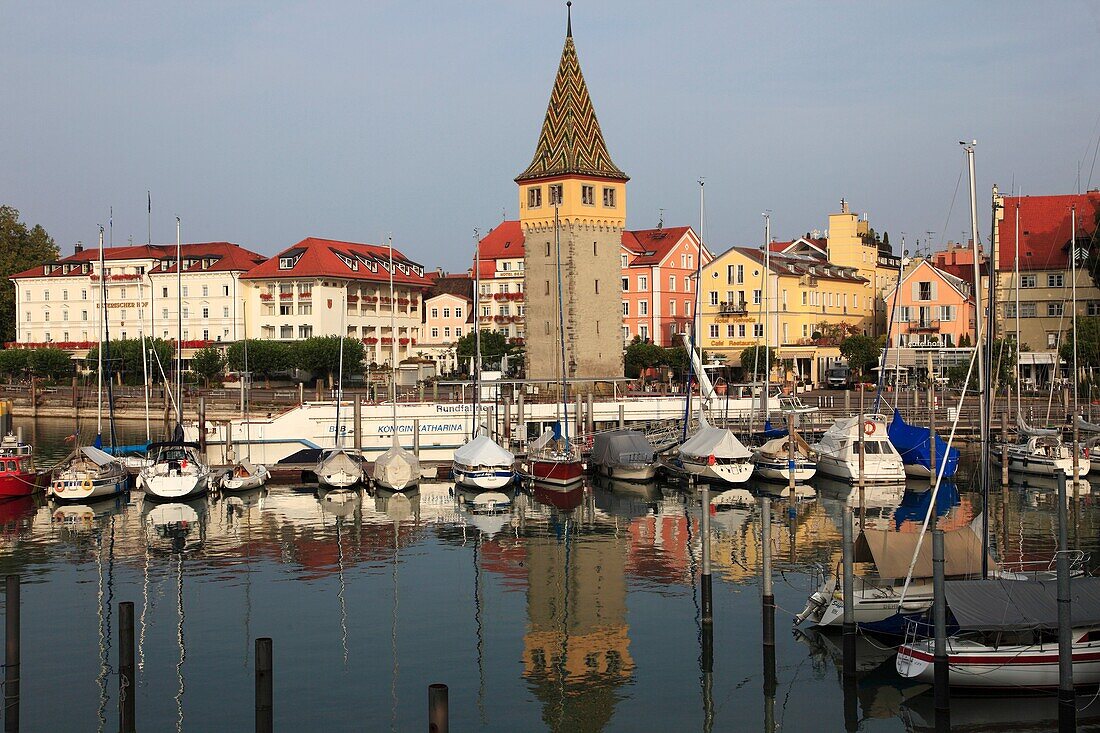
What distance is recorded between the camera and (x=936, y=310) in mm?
92875

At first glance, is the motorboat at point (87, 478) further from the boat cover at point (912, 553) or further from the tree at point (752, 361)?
the tree at point (752, 361)

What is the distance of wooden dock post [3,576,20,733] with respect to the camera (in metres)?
22.8

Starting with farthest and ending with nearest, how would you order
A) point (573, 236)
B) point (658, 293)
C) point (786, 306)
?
1. point (658, 293)
2. point (786, 306)
3. point (573, 236)

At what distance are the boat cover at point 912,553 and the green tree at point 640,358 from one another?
67.1 m

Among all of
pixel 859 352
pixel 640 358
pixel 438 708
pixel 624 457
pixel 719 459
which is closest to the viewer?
pixel 438 708

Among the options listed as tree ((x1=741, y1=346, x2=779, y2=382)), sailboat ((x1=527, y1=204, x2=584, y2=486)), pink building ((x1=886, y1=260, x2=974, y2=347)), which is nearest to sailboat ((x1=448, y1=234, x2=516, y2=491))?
sailboat ((x1=527, y1=204, x2=584, y2=486))

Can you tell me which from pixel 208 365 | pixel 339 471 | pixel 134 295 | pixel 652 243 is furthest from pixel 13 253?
pixel 339 471

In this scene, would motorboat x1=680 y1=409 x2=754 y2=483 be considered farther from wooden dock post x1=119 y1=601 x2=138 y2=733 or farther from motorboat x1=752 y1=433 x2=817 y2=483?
wooden dock post x1=119 y1=601 x2=138 y2=733

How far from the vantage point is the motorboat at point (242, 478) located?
52781 mm

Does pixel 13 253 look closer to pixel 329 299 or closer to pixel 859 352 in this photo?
pixel 329 299

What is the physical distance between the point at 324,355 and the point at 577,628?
67645 mm

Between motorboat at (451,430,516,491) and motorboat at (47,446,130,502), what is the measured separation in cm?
1328

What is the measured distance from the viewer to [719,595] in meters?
33.6

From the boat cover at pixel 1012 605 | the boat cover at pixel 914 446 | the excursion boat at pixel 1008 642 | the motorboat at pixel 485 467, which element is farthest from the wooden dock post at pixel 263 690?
the boat cover at pixel 914 446
